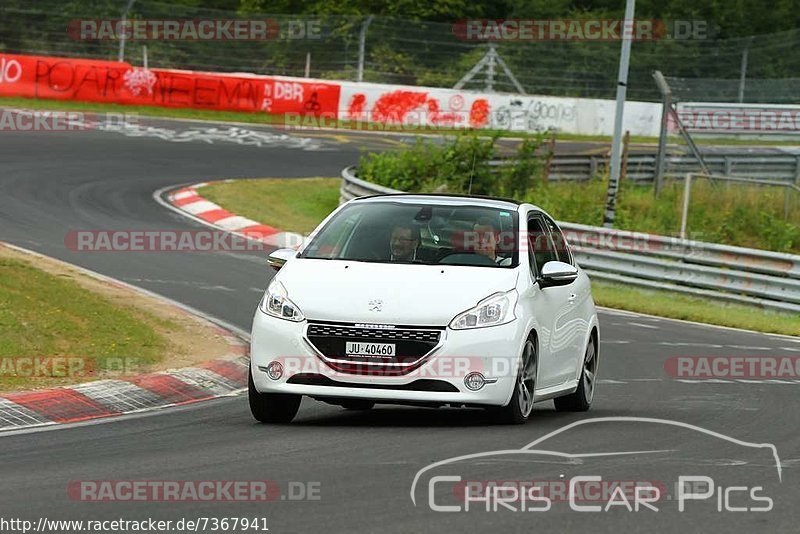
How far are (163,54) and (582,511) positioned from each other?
36486 mm

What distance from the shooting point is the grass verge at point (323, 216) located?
20.8 meters

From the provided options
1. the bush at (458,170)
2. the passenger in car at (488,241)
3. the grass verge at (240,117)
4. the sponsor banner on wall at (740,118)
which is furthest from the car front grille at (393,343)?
the grass verge at (240,117)

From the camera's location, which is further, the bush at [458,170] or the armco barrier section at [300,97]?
the armco barrier section at [300,97]

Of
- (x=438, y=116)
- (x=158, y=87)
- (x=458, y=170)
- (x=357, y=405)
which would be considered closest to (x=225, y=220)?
(x=458, y=170)

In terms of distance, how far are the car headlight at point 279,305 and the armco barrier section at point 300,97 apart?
3079 cm

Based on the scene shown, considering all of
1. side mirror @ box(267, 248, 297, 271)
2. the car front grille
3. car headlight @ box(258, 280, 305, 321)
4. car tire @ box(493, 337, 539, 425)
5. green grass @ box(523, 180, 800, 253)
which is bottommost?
green grass @ box(523, 180, 800, 253)

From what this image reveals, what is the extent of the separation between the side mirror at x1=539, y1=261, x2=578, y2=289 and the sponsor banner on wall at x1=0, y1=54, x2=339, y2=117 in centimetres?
3064

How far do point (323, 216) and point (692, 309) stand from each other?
29.0 feet

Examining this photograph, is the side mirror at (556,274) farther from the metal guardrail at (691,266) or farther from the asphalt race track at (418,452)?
the metal guardrail at (691,266)

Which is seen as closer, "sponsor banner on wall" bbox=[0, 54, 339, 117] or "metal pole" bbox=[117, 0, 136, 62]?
"sponsor banner on wall" bbox=[0, 54, 339, 117]

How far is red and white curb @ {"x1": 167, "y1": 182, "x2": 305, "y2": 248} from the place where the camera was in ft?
80.9

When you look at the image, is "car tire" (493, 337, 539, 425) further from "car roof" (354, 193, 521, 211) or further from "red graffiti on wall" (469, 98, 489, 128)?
"red graffiti on wall" (469, 98, 489, 128)

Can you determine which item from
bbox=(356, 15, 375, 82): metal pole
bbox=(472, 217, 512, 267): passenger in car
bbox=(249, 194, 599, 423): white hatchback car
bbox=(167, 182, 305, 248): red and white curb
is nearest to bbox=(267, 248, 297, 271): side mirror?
bbox=(249, 194, 599, 423): white hatchback car

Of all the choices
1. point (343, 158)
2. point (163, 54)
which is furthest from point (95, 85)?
point (343, 158)
